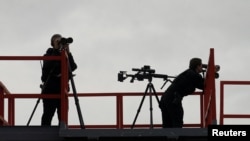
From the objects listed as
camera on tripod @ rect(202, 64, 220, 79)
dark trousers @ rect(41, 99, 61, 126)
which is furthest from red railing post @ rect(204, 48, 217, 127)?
dark trousers @ rect(41, 99, 61, 126)

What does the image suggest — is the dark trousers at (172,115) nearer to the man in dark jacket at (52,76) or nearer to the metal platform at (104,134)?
the metal platform at (104,134)

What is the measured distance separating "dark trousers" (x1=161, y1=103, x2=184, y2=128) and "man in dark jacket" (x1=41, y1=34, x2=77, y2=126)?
91.4 inches

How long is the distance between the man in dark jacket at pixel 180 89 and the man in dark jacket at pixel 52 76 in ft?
7.42

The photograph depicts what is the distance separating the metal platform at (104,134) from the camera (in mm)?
22875

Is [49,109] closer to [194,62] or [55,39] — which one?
[55,39]

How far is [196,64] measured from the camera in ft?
81.2

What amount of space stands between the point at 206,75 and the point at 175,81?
3.29 ft

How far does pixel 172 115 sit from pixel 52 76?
8.69 feet

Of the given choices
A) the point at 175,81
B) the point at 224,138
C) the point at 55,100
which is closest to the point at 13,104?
the point at 55,100

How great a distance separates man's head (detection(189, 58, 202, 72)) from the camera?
24.7 meters

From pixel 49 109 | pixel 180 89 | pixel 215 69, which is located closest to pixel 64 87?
pixel 49 109

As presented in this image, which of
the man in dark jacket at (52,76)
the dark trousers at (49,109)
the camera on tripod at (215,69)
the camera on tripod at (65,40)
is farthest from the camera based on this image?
the dark trousers at (49,109)

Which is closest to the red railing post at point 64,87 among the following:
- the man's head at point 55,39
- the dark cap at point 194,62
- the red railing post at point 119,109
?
the man's head at point 55,39

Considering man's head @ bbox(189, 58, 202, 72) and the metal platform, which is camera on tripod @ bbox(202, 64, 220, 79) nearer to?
man's head @ bbox(189, 58, 202, 72)
